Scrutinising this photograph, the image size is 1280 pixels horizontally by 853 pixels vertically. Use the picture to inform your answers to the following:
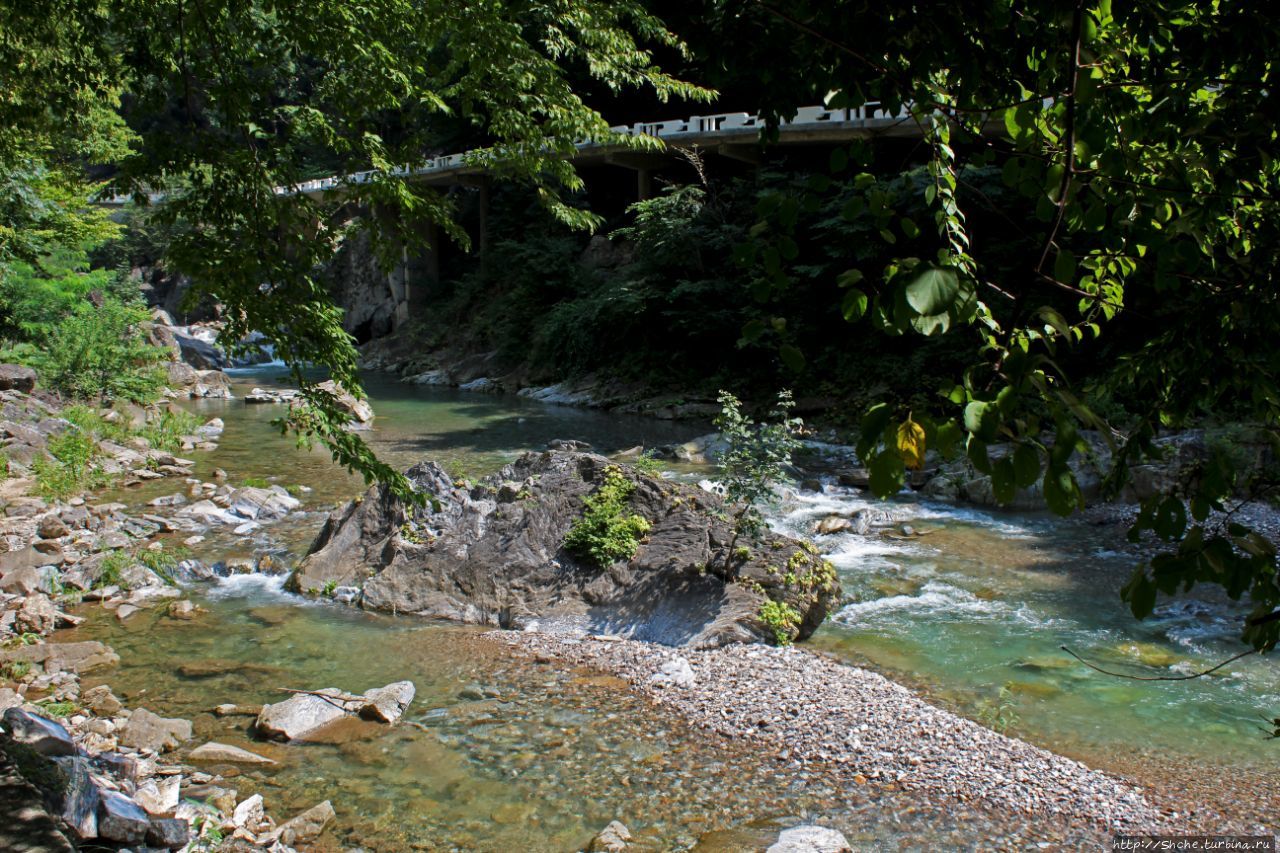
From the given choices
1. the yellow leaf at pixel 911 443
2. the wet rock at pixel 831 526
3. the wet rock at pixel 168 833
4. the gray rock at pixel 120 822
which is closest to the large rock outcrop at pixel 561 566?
the wet rock at pixel 831 526

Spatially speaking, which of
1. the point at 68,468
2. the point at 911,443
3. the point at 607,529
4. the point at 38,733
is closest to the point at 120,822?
the point at 38,733

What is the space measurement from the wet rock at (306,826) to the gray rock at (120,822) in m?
0.62

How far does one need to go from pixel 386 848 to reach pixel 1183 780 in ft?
14.3

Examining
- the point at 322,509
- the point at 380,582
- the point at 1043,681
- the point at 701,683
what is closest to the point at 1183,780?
the point at 1043,681

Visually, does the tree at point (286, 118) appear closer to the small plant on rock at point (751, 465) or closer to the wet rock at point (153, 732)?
the wet rock at point (153, 732)

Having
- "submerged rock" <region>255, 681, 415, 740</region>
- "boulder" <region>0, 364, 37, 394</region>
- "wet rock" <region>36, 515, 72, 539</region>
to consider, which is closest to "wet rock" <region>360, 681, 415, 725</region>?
"submerged rock" <region>255, 681, 415, 740</region>

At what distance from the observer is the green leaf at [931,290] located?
1339mm

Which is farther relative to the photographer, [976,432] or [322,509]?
[322,509]

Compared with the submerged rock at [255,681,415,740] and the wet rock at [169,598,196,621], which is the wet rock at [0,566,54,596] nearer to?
the wet rock at [169,598,196,621]

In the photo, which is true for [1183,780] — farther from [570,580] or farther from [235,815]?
[235,815]

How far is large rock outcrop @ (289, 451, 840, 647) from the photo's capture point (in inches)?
279

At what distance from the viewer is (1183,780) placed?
502 cm

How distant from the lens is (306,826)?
4488 millimetres

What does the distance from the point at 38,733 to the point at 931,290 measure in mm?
5067
